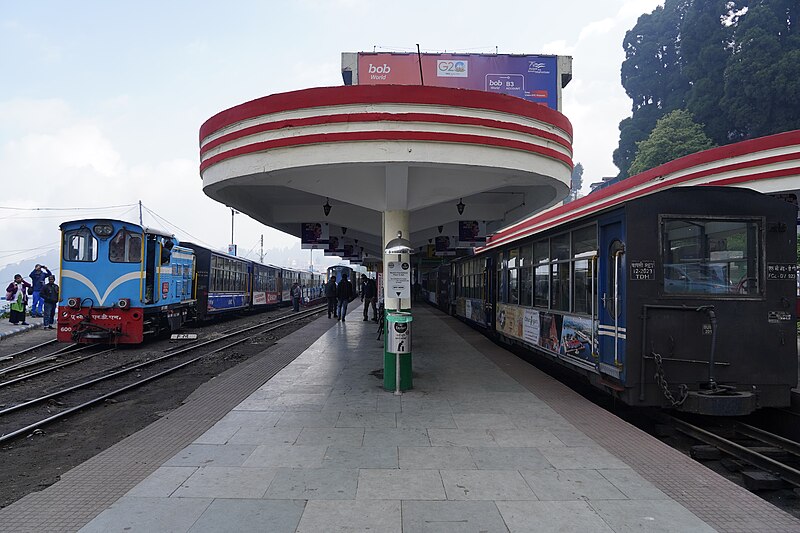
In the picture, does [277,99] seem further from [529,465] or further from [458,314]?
[458,314]

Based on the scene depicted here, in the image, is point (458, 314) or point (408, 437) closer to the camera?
point (408, 437)

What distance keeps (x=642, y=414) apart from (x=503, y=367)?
10.3 feet

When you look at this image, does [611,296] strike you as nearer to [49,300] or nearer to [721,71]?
[49,300]

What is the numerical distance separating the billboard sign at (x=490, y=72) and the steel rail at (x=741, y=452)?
1887cm

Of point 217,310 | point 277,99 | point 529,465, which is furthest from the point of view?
point 217,310

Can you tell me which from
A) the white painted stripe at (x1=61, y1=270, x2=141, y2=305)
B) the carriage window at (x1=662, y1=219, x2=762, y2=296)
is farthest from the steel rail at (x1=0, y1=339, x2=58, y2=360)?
the carriage window at (x1=662, y1=219, x2=762, y2=296)

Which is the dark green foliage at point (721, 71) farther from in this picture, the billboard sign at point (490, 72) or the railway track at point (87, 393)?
the railway track at point (87, 393)

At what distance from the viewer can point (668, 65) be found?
186 ft

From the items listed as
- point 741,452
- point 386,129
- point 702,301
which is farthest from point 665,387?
point 386,129

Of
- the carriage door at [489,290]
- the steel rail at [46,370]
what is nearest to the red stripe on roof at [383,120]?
the steel rail at [46,370]

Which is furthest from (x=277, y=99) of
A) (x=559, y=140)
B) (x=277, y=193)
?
(x=559, y=140)

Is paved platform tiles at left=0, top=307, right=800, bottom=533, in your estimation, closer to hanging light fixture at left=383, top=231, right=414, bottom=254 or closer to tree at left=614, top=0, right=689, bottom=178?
hanging light fixture at left=383, top=231, right=414, bottom=254

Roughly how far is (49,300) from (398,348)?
14.1m

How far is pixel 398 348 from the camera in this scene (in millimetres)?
7891
